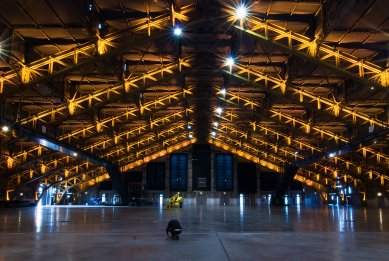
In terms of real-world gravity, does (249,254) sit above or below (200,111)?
below

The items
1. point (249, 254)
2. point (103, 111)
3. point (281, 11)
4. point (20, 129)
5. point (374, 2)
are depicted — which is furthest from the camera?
point (103, 111)

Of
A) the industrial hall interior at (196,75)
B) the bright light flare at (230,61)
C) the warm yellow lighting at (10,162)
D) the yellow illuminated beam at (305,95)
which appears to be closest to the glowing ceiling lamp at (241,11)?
the industrial hall interior at (196,75)

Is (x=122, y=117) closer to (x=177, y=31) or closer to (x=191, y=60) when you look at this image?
(x=191, y=60)

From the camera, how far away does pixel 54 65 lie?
26688 mm

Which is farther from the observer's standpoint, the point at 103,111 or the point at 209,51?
the point at 103,111

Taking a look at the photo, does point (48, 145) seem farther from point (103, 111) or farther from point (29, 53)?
point (29, 53)

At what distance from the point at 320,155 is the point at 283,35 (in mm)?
25758

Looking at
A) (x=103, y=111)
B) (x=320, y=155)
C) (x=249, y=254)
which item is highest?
(x=103, y=111)

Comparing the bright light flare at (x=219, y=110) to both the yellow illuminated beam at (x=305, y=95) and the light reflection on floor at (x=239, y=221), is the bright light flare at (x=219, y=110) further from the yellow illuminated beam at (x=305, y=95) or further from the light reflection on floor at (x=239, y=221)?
the light reflection on floor at (x=239, y=221)

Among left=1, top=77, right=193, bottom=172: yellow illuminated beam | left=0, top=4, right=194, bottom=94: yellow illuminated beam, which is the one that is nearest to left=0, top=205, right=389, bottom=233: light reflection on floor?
left=0, top=4, right=194, bottom=94: yellow illuminated beam

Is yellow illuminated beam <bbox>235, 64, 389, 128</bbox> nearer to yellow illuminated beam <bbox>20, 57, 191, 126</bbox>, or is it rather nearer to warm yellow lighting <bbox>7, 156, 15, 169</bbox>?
yellow illuminated beam <bbox>20, 57, 191, 126</bbox>

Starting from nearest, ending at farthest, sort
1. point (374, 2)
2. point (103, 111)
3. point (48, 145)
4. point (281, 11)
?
point (374, 2)
point (281, 11)
point (48, 145)
point (103, 111)

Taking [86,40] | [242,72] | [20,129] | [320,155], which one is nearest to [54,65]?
[86,40]

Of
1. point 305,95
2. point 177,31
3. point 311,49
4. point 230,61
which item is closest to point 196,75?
point 230,61
